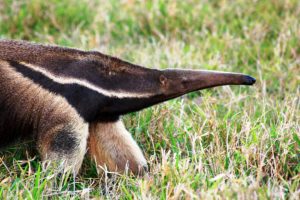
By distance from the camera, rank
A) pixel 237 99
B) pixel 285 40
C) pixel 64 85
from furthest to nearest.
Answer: pixel 285 40 → pixel 237 99 → pixel 64 85

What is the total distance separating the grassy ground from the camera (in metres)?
5.03

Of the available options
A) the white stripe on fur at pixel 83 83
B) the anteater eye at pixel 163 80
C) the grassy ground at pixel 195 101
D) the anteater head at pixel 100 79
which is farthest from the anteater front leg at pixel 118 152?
the anteater eye at pixel 163 80

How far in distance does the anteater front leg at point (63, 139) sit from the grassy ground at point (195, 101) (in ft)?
0.46

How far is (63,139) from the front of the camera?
515cm

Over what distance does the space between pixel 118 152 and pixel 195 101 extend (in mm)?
1805

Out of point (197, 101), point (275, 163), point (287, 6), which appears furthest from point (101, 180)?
point (287, 6)

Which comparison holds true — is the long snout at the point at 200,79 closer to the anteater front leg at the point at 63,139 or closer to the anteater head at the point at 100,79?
the anteater head at the point at 100,79

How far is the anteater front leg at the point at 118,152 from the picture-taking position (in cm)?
569

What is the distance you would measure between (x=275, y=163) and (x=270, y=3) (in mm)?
4633

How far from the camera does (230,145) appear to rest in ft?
18.5

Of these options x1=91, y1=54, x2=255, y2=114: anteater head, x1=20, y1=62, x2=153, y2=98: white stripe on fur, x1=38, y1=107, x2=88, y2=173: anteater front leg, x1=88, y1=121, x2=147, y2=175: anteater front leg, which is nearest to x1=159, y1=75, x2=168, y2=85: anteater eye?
x1=91, y1=54, x2=255, y2=114: anteater head

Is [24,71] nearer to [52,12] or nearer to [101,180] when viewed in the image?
[101,180]

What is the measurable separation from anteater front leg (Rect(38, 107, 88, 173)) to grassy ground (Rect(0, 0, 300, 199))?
0.46 ft

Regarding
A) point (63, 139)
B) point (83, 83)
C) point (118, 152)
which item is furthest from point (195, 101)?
point (63, 139)
